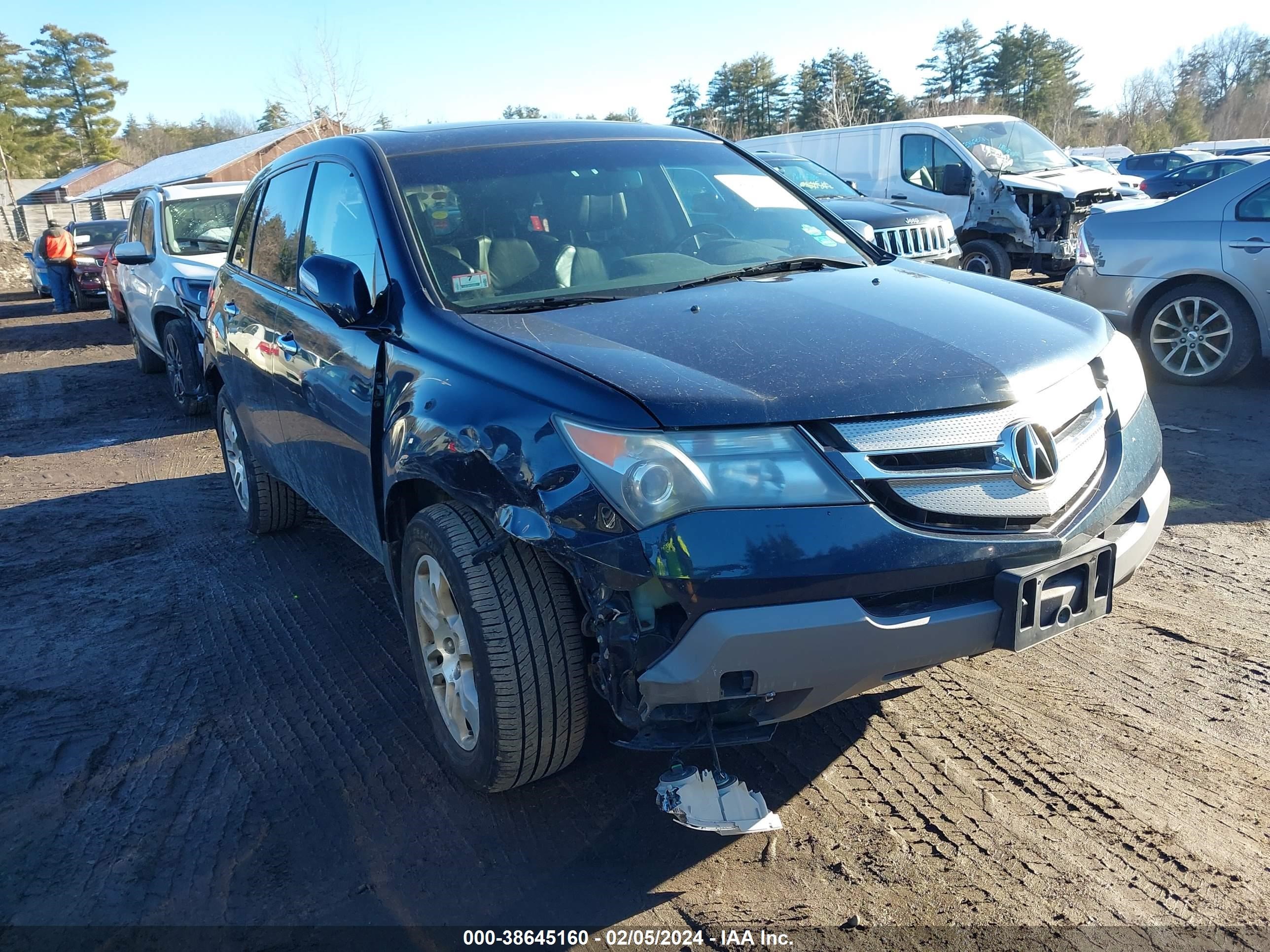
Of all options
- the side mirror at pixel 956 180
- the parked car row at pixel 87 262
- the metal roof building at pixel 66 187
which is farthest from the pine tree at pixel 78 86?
the side mirror at pixel 956 180

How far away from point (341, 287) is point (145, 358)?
9155mm

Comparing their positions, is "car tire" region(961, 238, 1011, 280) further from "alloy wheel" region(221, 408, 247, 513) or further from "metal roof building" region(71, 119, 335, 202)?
"metal roof building" region(71, 119, 335, 202)

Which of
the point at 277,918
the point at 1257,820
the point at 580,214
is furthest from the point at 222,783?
the point at 1257,820

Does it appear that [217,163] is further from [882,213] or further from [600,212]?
[600,212]

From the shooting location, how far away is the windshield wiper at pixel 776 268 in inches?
131

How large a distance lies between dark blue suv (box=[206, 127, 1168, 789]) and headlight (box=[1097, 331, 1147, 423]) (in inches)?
0.8

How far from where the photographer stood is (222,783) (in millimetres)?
3162

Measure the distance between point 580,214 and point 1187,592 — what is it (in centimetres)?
283

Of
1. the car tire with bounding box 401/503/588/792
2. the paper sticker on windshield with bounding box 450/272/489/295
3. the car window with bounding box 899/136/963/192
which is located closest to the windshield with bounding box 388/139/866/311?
the paper sticker on windshield with bounding box 450/272/489/295

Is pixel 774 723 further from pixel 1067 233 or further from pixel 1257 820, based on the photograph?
pixel 1067 233

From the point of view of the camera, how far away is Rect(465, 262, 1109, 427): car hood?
7.84 feet

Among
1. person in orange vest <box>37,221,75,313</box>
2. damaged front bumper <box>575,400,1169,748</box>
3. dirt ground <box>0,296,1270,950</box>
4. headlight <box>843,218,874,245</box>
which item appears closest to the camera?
damaged front bumper <box>575,400,1169,748</box>

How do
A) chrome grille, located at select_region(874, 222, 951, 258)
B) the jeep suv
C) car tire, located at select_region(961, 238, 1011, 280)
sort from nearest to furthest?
the jeep suv < chrome grille, located at select_region(874, 222, 951, 258) < car tire, located at select_region(961, 238, 1011, 280)

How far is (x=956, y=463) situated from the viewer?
2.42 m
